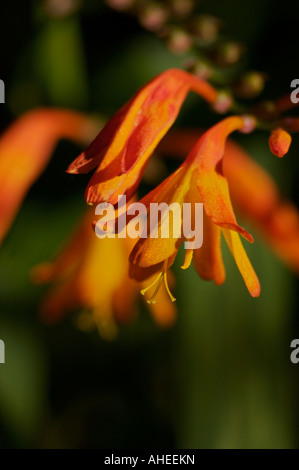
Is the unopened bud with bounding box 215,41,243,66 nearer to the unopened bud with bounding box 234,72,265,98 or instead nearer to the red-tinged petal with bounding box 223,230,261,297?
the unopened bud with bounding box 234,72,265,98

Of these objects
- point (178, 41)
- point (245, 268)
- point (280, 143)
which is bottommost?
point (245, 268)

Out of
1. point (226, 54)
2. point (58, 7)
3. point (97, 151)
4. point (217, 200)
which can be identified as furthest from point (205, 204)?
point (58, 7)

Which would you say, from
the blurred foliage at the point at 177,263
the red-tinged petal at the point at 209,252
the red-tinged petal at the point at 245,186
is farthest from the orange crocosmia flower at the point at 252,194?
the red-tinged petal at the point at 209,252

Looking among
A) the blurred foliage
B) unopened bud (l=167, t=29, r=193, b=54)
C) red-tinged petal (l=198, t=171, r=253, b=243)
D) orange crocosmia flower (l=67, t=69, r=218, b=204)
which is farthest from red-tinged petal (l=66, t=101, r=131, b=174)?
the blurred foliage

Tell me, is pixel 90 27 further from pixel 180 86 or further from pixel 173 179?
pixel 173 179

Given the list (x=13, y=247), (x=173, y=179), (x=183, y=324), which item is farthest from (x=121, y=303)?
(x=173, y=179)

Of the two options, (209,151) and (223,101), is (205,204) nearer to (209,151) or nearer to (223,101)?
(209,151)
